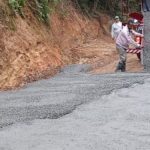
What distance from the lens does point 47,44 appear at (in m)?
20.4

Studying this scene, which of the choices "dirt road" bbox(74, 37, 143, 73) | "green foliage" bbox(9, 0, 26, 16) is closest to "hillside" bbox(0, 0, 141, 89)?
"dirt road" bbox(74, 37, 143, 73)

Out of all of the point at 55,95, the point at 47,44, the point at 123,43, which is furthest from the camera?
the point at 47,44

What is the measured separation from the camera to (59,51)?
21797 millimetres

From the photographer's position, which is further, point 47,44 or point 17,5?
point 47,44

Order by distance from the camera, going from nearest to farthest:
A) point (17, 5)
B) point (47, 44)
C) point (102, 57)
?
point (17, 5) < point (47, 44) < point (102, 57)

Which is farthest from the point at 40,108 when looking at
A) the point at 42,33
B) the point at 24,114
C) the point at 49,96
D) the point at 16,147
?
the point at 42,33

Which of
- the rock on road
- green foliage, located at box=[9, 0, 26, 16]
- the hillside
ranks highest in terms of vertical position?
green foliage, located at box=[9, 0, 26, 16]

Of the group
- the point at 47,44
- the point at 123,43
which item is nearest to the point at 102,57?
the point at 47,44

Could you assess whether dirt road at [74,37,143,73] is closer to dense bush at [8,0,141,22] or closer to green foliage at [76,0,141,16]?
dense bush at [8,0,141,22]

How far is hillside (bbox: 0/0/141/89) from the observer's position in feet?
55.1

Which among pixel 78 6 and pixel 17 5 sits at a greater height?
pixel 78 6

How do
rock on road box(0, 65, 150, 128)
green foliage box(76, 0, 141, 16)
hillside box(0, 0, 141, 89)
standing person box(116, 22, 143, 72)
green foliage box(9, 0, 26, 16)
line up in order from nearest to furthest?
rock on road box(0, 65, 150, 128) < hillside box(0, 0, 141, 89) < standing person box(116, 22, 143, 72) < green foliage box(9, 0, 26, 16) < green foliage box(76, 0, 141, 16)

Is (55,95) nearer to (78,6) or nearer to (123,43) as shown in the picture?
(123,43)

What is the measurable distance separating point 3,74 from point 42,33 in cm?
529
